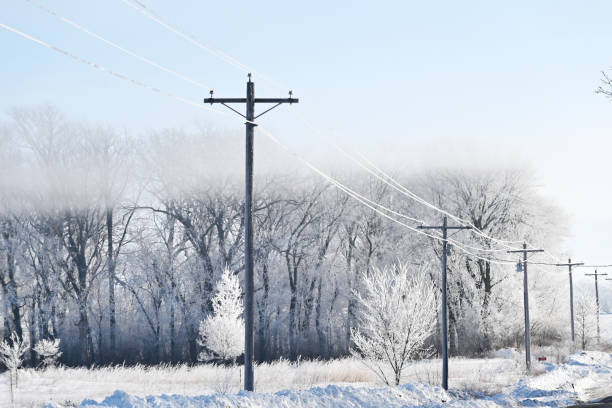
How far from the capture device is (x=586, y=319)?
55.2 m

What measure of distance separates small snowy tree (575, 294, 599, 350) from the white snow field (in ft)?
35.6

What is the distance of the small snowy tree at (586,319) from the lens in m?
54.8

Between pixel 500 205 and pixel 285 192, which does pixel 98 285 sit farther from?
pixel 500 205

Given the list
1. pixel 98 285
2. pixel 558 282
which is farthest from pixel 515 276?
pixel 98 285

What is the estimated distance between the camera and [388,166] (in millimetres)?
54938

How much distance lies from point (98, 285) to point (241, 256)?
960 cm

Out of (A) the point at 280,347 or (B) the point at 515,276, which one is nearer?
(B) the point at 515,276

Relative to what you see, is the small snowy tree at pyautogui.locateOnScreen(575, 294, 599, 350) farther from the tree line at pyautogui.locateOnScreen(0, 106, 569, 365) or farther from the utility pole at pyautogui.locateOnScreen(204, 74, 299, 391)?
the utility pole at pyautogui.locateOnScreen(204, 74, 299, 391)

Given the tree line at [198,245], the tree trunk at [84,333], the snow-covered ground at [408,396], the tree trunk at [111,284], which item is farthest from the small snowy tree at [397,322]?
the tree trunk at [84,333]

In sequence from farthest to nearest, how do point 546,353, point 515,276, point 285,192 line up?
point 285,192
point 515,276
point 546,353

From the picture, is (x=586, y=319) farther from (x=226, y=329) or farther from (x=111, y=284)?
(x=111, y=284)

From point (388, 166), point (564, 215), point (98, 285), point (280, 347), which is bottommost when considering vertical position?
point (280, 347)

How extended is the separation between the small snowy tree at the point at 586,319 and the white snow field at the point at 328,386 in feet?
35.6

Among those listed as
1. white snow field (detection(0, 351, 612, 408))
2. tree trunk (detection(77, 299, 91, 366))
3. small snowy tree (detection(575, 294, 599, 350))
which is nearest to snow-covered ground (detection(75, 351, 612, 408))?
white snow field (detection(0, 351, 612, 408))
